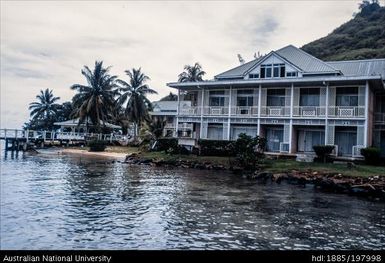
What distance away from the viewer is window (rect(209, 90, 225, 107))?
40094 millimetres

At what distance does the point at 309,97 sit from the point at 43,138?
38.1m

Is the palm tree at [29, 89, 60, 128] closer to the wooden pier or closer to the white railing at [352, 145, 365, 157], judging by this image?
the wooden pier

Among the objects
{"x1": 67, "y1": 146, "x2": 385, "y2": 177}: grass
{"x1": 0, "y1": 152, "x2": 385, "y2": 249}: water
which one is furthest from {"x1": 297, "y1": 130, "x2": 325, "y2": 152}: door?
{"x1": 0, "y1": 152, "x2": 385, "y2": 249}: water

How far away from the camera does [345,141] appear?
3422 cm

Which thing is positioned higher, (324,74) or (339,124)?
Result: (324,74)

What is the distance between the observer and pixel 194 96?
42.7 meters

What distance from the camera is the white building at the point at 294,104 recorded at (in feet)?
107

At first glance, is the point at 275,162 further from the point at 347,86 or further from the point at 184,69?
the point at 184,69

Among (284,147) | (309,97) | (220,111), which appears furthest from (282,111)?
(220,111)

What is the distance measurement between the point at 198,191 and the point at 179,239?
928cm

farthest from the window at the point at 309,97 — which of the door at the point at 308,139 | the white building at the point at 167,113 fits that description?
the white building at the point at 167,113

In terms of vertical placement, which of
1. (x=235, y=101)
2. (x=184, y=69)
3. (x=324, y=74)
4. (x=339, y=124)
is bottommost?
(x=339, y=124)

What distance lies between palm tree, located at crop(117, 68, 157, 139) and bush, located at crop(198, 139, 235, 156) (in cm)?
2328
